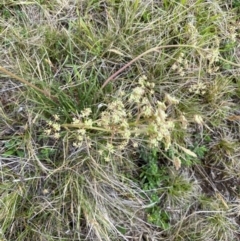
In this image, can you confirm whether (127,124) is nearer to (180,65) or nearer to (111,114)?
(111,114)

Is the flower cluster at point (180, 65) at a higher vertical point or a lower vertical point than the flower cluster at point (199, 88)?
higher

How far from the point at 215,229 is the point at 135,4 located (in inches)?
43.2

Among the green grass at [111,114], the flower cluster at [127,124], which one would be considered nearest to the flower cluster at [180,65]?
the green grass at [111,114]

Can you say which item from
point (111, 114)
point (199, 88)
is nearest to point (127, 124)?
point (111, 114)

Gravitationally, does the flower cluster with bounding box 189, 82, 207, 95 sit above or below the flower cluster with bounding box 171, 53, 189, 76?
below

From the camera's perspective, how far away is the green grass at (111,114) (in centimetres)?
183

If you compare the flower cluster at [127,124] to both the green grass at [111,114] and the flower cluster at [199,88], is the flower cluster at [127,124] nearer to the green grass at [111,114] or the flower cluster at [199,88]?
the green grass at [111,114]

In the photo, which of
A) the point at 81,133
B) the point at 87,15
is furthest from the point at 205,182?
the point at 87,15

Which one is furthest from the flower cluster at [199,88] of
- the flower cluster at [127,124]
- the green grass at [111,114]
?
the flower cluster at [127,124]

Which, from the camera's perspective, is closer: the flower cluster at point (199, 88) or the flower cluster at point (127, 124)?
the flower cluster at point (127, 124)

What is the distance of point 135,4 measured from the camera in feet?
6.39

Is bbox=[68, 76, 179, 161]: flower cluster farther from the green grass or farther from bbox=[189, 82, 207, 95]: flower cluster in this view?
bbox=[189, 82, 207, 95]: flower cluster

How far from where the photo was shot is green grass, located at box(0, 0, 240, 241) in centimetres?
183

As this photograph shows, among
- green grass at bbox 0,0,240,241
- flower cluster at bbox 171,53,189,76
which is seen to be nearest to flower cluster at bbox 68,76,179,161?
green grass at bbox 0,0,240,241
